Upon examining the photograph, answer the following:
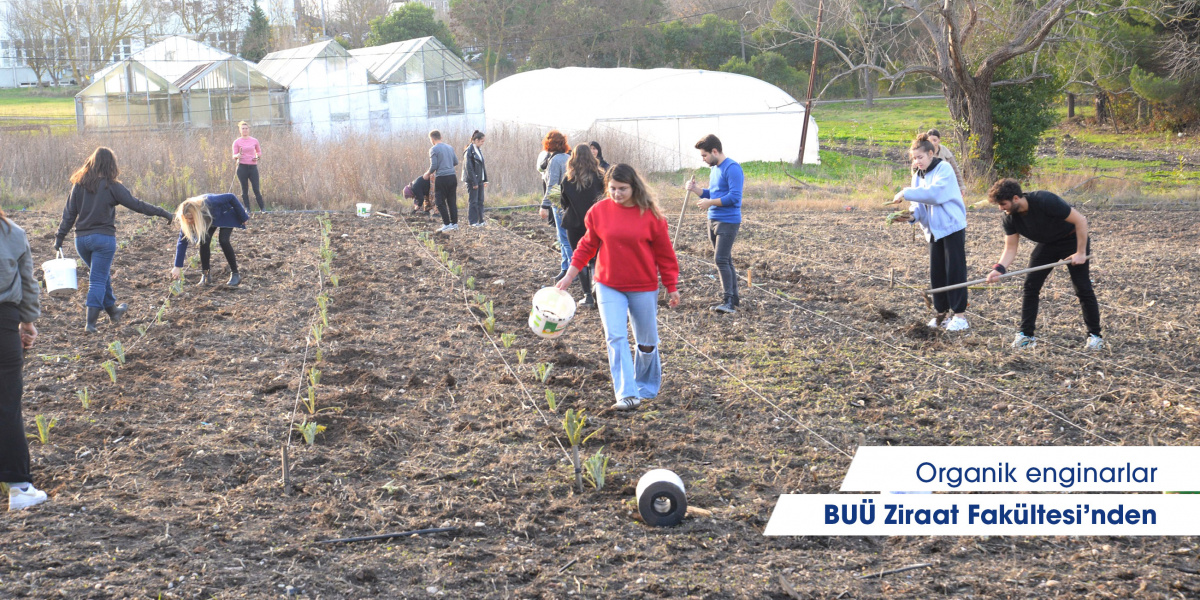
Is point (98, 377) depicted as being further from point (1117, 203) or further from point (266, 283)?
point (1117, 203)

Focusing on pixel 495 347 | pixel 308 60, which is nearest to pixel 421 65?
pixel 308 60

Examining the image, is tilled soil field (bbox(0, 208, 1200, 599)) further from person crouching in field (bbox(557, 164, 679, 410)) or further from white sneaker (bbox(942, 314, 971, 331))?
person crouching in field (bbox(557, 164, 679, 410))

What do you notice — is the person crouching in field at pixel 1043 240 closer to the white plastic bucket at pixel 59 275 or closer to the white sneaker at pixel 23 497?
the white sneaker at pixel 23 497

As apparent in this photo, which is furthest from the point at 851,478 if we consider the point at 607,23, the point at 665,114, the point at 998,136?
the point at 607,23

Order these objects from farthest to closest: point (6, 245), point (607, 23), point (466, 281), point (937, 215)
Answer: point (607, 23), point (466, 281), point (937, 215), point (6, 245)

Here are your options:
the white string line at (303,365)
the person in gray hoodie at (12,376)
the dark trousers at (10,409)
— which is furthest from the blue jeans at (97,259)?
the dark trousers at (10,409)

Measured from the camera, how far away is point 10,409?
179 inches

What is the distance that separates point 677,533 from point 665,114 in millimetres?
22471

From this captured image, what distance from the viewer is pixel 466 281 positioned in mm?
10336

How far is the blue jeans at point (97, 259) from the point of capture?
8.00 m

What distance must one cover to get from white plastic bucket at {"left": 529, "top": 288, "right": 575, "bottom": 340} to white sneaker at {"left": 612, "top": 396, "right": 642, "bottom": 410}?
65 cm

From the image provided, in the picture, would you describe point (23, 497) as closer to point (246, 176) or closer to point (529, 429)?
point (529, 429)

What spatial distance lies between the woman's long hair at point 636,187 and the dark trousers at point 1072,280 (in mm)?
3207

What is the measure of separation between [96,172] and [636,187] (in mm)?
4891
